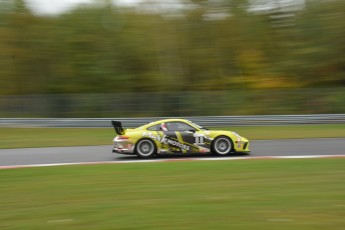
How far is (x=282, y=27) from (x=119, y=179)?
102ft

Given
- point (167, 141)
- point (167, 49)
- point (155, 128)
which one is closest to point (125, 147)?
point (155, 128)

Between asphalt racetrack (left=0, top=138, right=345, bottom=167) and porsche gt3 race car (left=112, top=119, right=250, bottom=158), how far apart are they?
0.26 m

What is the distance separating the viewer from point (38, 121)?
27.2 m

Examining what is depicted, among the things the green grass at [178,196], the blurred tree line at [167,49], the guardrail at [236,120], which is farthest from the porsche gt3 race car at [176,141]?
the blurred tree line at [167,49]

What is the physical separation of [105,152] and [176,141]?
9.28 ft

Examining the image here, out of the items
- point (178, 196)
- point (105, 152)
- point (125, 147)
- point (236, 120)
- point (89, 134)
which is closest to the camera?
point (178, 196)

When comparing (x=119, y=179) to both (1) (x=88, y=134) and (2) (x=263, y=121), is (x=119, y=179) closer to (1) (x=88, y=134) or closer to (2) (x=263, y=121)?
(1) (x=88, y=134)

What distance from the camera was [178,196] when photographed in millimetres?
7324

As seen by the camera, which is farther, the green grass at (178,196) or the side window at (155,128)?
the side window at (155,128)

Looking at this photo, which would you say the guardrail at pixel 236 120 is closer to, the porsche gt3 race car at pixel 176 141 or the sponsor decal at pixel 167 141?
the porsche gt3 race car at pixel 176 141

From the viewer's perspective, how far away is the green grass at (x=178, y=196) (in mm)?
5723

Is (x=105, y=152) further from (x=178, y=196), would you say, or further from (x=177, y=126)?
(x=178, y=196)

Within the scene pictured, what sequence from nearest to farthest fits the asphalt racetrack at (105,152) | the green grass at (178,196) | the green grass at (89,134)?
the green grass at (178,196)
the asphalt racetrack at (105,152)
the green grass at (89,134)

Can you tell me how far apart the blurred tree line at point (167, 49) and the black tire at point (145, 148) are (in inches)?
829
